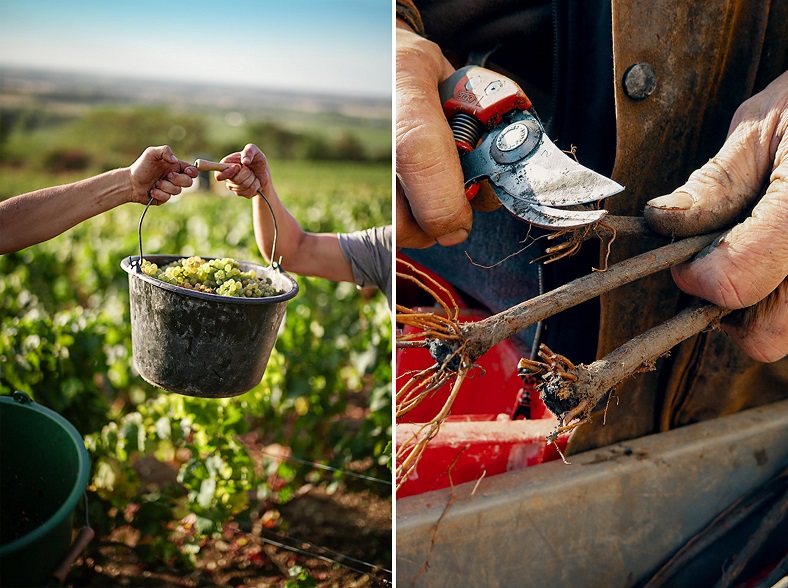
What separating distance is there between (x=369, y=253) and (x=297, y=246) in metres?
0.22

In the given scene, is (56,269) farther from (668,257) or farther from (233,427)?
(668,257)

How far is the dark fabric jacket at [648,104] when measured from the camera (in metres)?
1.82

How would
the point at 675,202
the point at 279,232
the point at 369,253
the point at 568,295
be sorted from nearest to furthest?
1. the point at 568,295
2. the point at 675,202
3. the point at 279,232
4. the point at 369,253

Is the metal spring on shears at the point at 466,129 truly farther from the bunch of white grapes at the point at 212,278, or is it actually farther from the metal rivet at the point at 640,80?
the bunch of white grapes at the point at 212,278

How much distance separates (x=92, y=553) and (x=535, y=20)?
7.59 ft

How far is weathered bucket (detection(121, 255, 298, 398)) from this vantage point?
1550mm

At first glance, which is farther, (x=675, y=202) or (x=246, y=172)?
(x=246, y=172)

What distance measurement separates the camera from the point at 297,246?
2.11 metres

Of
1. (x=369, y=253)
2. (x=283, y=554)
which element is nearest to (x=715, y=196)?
(x=369, y=253)

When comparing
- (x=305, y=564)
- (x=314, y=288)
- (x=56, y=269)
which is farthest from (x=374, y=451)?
(x=56, y=269)

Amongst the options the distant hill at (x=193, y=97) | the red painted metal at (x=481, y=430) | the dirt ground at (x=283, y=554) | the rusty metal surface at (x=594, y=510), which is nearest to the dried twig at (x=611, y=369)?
the red painted metal at (x=481, y=430)

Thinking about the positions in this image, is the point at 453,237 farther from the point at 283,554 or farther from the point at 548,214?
the point at 283,554

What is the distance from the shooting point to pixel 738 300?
1.56 metres

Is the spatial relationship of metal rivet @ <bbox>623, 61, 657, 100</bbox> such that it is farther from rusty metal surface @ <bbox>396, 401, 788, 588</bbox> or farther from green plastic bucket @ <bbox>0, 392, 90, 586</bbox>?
green plastic bucket @ <bbox>0, 392, 90, 586</bbox>
